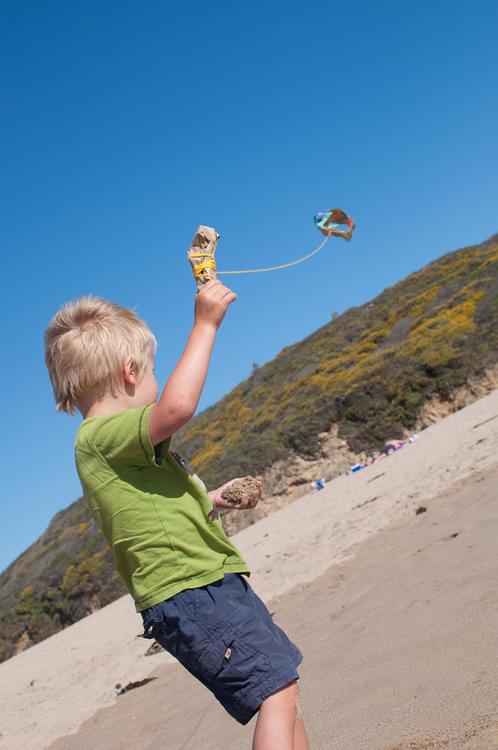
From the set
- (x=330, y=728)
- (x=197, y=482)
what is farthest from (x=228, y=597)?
(x=330, y=728)

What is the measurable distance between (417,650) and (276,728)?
4.65 feet

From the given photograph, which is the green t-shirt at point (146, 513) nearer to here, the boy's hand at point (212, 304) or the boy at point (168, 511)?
the boy at point (168, 511)

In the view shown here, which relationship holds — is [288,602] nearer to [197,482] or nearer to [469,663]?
[469,663]

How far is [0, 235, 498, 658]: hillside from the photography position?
17.2 meters

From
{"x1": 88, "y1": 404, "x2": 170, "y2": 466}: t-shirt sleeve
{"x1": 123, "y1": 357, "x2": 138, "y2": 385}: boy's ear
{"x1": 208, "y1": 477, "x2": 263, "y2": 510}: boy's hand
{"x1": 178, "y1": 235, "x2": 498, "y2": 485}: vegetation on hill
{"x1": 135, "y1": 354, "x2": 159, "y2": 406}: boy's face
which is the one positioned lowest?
{"x1": 208, "y1": 477, "x2": 263, "y2": 510}: boy's hand

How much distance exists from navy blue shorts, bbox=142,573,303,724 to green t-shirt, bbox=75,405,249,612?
1.8 inches

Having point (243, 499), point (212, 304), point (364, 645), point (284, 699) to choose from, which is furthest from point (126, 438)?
point (364, 645)

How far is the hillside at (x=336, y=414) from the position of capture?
17.2 m

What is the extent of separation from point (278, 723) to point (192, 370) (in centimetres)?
90

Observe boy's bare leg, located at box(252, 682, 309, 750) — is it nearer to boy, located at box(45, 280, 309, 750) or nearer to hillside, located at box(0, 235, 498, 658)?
boy, located at box(45, 280, 309, 750)

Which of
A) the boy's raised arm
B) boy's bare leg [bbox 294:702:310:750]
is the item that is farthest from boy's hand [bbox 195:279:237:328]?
boy's bare leg [bbox 294:702:310:750]

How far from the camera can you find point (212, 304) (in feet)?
6.70

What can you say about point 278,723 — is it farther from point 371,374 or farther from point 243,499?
point 371,374

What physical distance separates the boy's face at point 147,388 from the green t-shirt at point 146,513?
16cm
